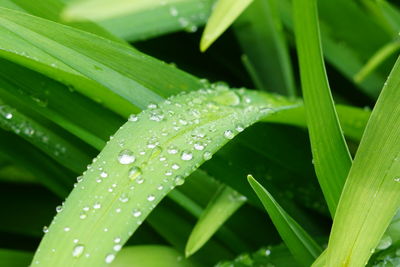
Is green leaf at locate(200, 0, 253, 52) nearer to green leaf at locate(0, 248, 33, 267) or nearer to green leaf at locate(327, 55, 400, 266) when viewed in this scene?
green leaf at locate(327, 55, 400, 266)

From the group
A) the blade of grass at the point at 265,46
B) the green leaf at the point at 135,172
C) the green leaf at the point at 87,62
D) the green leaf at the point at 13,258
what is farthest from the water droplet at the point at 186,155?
the blade of grass at the point at 265,46

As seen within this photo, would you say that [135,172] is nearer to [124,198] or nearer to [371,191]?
[124,198]

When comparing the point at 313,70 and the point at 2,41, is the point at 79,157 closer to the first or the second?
the point at 2,41

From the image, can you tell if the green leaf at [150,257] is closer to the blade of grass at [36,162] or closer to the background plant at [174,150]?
the background plant at [174,150]

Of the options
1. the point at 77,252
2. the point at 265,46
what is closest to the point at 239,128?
the point at 77,252

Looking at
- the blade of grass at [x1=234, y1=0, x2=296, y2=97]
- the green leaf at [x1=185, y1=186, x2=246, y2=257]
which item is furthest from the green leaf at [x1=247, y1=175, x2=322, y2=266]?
the blade of grass at [x1=234, y1=0, x2=296, y2=97]

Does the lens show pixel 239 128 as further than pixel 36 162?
No

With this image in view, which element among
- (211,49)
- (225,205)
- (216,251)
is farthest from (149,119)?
(211,49)
